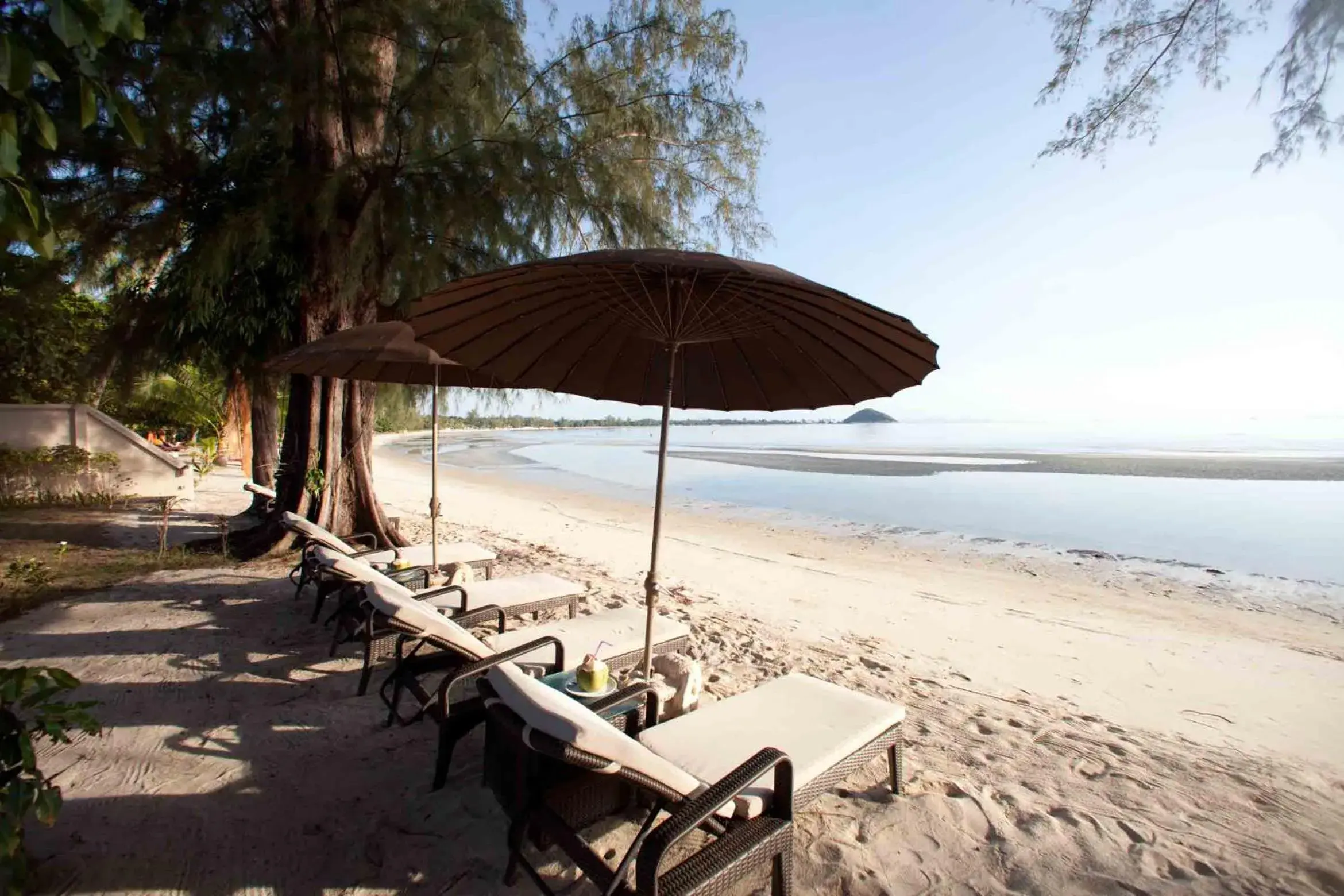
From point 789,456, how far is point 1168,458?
57.7 feet

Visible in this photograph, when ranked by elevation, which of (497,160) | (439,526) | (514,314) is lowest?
(439,526)

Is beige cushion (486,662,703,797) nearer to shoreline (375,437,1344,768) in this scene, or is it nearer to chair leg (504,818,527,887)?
chair leg (504,818,527,887)

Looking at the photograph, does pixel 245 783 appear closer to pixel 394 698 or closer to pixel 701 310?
pixel 394 698

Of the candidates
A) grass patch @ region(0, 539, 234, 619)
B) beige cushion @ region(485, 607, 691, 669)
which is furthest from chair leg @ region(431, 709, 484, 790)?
grass patch @ region(0, 539, 234, 619)

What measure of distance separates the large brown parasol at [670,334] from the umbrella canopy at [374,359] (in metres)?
0.85

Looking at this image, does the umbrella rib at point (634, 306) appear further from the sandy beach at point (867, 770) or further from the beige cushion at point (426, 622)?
the sandy beach at point (867, 770)

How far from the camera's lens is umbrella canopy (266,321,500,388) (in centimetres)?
449

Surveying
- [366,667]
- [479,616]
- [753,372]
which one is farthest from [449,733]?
[753,372]

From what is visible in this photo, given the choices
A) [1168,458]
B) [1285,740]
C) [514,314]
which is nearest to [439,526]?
[514,314]

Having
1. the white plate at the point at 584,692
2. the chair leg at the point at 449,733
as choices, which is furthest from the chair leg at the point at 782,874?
the chair leg at the point at 449,733

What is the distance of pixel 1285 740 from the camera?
4.02 metres

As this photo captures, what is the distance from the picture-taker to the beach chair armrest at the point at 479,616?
4.24 meters

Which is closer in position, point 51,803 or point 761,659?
point 51,803

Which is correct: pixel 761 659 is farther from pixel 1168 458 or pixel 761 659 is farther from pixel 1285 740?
pixel 1168 458
